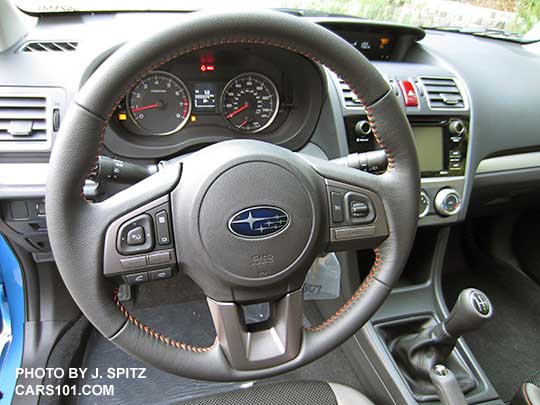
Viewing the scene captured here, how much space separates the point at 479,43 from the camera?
A: 5.77 feet

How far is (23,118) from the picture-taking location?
108cm

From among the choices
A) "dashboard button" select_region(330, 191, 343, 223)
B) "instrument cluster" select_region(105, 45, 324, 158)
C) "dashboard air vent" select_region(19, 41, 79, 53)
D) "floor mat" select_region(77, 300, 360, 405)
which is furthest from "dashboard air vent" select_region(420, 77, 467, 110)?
"dashboard air vent" select_region(19, 41, 79, 53)

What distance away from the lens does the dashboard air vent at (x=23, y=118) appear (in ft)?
3.52

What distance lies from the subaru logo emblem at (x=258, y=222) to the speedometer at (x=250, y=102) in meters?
0.60

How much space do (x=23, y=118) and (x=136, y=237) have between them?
23.0 inches

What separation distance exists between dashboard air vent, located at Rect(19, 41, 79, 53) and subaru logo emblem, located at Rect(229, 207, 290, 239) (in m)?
0.78

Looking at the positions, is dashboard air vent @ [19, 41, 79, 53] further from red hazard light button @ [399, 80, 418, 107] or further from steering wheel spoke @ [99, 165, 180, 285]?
red hazard light button @ [399, 80, 418, 107]

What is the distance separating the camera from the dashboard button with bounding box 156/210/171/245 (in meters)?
0.77

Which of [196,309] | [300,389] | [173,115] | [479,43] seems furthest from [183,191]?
[479,43]

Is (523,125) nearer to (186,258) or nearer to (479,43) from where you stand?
(479,43)

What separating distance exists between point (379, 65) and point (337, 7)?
43 cm

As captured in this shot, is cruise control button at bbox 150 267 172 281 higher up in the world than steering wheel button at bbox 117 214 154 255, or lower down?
lower down

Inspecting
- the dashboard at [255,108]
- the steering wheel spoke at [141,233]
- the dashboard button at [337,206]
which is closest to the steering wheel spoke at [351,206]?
the dashboard button at [337,206]

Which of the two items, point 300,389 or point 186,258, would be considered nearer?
point 186,258
